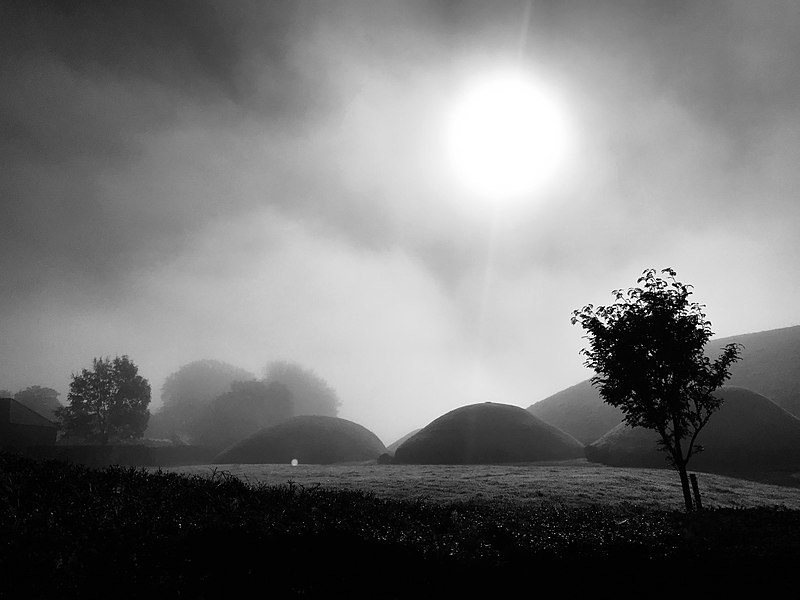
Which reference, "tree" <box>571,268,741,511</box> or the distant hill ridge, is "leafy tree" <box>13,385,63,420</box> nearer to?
the distant hill ridge

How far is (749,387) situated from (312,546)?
90.9m

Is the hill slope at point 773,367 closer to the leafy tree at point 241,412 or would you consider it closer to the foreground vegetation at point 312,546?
the foreground vegetation at point 312,546

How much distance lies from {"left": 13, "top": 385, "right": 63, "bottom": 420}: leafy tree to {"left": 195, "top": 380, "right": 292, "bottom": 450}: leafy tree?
119 feet

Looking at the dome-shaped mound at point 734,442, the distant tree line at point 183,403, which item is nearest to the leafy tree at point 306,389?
the distant tree line at point 183,403

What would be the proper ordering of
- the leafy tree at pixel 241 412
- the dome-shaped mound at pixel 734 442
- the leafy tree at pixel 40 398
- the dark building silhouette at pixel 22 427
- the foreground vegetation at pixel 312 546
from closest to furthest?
the foreground vegetation at pixel 312 546
the dome-shaped mound at pixel 734 442
the dark building silhouette at pixel 22 427
the leafy tree at pixel 241 412
the leafy tree at pixel 40 398

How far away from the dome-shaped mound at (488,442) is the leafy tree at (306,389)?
79304 mm

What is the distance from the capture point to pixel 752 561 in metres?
7.23

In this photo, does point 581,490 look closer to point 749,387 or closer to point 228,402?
point 749,387

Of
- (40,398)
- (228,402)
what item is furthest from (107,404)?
(40,398)

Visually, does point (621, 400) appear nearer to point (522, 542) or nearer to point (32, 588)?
point (522, 542)

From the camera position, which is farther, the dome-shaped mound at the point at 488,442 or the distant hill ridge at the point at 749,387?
the distant hill ridge at the point at 749,387

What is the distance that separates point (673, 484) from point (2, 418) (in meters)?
75.5

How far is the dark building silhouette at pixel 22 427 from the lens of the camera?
5875 centimetres

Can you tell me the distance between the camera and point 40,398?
108500 millimetres
